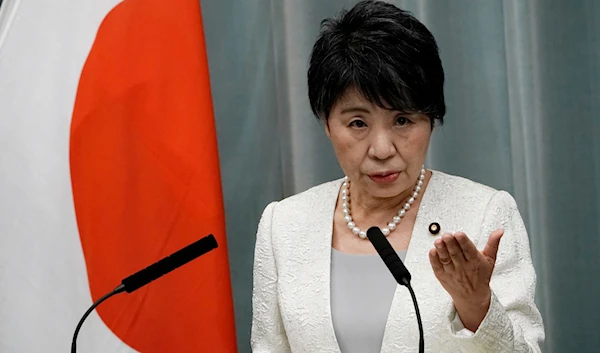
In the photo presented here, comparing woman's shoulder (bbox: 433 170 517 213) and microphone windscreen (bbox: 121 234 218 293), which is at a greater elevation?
microphone windscreen (bbox: 121 234 218 293)

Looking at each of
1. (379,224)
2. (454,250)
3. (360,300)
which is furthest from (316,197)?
(454,250)

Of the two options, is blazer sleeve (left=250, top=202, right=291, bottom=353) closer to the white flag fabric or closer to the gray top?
the gray top

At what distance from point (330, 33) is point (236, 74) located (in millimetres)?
630

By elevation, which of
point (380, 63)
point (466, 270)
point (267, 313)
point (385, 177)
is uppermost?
point (380, 63)

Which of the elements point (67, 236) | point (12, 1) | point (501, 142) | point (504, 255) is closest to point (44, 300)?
point (67, 236)

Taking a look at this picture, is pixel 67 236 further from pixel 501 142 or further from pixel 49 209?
pixel 501 142

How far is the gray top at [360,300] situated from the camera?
1.55m

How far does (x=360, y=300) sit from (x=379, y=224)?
153 mm

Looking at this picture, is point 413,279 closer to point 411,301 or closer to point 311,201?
point 411,301

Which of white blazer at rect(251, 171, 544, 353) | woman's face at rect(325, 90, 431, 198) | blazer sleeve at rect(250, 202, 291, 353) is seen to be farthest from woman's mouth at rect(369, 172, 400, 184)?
blazer sleeve at rect(250, 202, 291, 353)

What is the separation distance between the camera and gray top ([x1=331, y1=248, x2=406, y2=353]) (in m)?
1.55

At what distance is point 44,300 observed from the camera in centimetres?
169

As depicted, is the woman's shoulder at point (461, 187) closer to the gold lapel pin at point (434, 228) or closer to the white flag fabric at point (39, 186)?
the gold lapel pin at point (434, 228)

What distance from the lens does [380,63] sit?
5.00 ft
